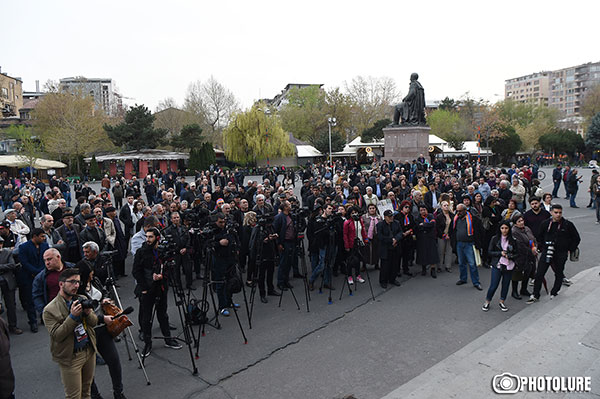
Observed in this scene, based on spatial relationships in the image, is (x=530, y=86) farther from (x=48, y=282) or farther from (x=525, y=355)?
(x=48, y=282)

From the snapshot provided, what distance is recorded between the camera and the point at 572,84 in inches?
5738

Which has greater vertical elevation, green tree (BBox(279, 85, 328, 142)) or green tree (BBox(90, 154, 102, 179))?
green tree (BBox(279, 85, 328, 142))

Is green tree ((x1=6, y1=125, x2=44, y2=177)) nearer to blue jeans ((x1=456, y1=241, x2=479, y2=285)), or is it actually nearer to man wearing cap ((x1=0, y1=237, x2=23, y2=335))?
man wearing cap ((x1=0, y1=237, x2=23, y2=335))

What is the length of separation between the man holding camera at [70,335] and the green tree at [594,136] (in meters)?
65.9

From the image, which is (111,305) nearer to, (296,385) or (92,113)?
(296,385)

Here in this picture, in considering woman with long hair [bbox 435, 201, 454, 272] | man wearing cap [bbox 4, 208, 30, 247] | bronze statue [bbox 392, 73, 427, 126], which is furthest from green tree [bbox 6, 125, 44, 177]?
woman with long hair [bbox 435, 201, 454, 272]

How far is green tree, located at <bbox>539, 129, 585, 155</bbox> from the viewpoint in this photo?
5669cm

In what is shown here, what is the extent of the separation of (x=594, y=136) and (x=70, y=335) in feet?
220

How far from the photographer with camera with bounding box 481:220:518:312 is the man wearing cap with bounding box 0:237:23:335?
810 centimetres

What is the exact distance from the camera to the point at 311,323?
6.86 meters

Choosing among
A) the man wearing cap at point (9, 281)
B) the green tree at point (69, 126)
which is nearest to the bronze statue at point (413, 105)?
the man wearing cap at point (9, 281)

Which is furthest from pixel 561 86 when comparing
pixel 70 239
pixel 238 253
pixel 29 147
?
pixel 70 239

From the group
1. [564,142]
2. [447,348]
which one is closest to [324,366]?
[447,348]

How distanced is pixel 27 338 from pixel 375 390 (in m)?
5.71
